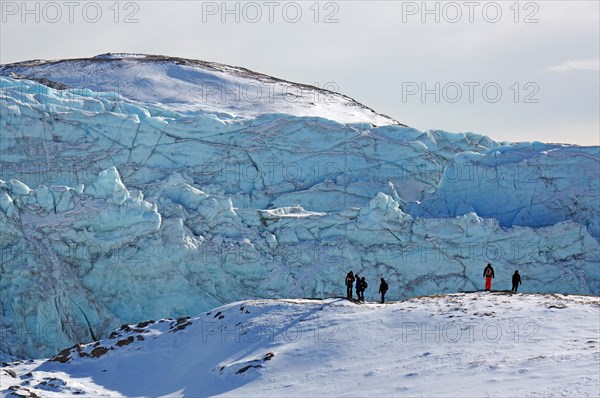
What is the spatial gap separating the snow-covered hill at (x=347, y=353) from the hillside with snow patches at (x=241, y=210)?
463cm

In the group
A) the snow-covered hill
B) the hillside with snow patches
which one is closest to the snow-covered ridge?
the hillside with snow patches

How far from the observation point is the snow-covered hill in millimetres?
23328

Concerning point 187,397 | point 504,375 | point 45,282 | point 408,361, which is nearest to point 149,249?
point 45,282

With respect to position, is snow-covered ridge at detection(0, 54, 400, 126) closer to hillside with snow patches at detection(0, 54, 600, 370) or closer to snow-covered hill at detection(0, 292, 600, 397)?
hillside with snow patches at detection(0, 54, 600, 370)

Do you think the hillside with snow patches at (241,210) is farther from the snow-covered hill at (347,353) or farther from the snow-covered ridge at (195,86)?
the snow-covered hill at (347,353)

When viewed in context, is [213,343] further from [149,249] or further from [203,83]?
[203,83]

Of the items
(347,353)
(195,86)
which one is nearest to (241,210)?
(347,353)

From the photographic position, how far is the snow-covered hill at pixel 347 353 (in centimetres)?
2333

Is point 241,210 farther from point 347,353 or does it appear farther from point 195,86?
point 195,86

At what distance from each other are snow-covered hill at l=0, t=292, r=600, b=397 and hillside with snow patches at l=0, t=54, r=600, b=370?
4.63 metres

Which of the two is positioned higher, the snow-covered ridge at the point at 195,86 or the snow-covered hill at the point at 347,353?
the snow-covered ridge at the point at 195,86

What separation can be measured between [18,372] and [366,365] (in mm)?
8728

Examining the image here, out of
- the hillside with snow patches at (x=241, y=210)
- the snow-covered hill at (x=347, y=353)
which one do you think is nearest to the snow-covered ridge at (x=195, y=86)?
the hillside with snow patches at (x=241, y=210)

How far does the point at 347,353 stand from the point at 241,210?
38.0 ft
